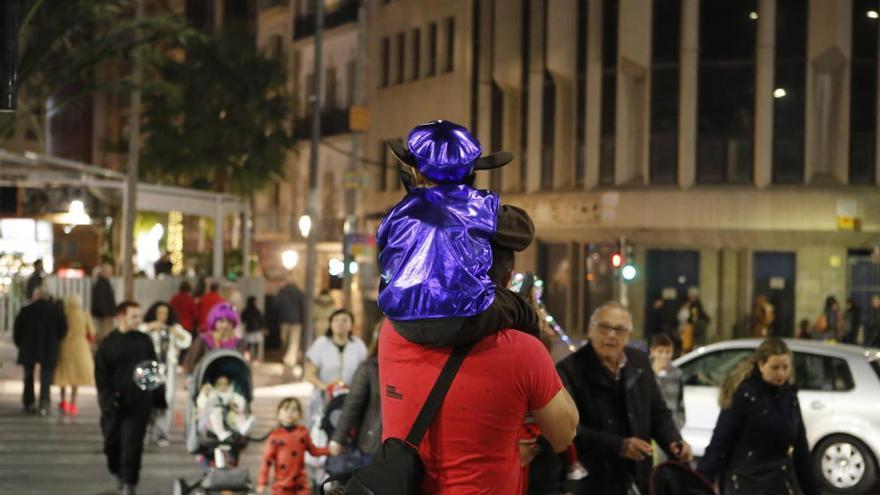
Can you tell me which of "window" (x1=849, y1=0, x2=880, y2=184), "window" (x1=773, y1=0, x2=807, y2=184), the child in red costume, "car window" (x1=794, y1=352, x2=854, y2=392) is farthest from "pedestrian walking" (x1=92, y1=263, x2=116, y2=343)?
"window" (x1=849, y1=0, x2=880, y2=184)

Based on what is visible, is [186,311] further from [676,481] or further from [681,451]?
[676,481]

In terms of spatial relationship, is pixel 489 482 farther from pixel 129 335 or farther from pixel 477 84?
pixel 477 84

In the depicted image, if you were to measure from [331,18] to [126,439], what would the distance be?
1729 inches

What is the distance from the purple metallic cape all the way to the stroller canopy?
9.52 meters

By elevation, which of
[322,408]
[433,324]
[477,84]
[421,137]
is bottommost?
[322,408]

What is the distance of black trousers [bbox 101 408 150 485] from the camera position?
13.5 m

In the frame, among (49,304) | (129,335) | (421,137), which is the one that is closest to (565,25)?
(49,304)

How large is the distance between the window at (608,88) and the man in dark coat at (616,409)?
33.5m

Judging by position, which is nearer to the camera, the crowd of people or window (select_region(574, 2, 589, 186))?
the crowd of people

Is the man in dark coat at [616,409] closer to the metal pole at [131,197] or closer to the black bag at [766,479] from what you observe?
the black bag at [766,479]

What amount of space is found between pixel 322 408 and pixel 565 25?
30374 millimetres

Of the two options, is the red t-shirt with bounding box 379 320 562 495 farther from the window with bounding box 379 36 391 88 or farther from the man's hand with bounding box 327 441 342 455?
the window with bounding box 379 36 391 88

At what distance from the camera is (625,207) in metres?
40.0

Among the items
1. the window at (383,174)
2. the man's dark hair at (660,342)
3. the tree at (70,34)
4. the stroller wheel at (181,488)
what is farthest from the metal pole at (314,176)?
the stroller wheel at (181,488)
